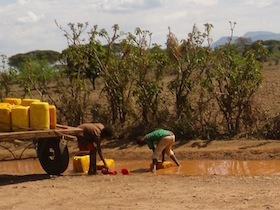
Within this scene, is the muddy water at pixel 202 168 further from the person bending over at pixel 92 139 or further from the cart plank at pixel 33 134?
the cart plank at pixel 33 134

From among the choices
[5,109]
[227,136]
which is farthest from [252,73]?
[5,109]

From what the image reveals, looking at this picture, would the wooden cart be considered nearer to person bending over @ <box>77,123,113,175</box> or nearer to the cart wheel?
the cart wheel

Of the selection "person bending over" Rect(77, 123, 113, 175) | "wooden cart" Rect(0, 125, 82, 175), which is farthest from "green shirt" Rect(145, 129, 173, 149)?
"wooden cart" Rect(0, 125, 82, 175)

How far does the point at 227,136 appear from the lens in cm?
1644

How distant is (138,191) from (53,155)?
331cm

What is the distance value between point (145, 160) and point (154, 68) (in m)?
3.18

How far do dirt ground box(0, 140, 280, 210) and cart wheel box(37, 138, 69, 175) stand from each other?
31 cm

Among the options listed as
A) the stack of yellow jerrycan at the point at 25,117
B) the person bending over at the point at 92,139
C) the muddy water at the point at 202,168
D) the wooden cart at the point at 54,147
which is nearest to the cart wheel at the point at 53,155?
the wooden cart at the point at 54,147

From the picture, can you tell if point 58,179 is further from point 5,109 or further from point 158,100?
point 158,100

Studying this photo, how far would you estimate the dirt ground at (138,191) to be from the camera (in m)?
9.01

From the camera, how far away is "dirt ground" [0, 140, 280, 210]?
9.01m

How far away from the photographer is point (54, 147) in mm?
12672

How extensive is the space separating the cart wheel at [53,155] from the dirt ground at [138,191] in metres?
0.31

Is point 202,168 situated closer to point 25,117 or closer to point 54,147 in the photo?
point 54,147
